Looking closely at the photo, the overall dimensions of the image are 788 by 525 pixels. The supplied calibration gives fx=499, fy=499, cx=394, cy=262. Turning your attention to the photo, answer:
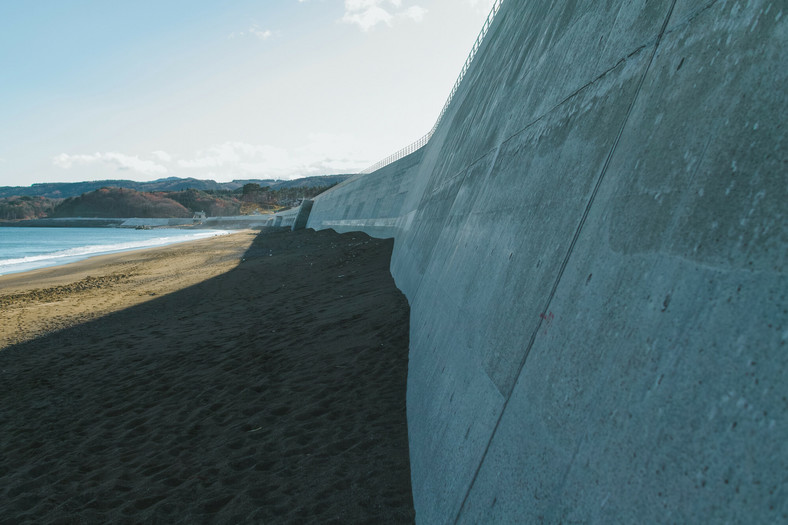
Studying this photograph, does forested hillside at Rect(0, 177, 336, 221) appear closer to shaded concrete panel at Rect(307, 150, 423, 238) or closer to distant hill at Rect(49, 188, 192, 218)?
distant hill at Rect(49, 188, 192, 218)

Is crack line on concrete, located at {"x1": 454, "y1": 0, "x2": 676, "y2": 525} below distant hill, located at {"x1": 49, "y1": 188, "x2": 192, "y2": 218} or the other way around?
the other way around

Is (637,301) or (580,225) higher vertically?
(580,225)

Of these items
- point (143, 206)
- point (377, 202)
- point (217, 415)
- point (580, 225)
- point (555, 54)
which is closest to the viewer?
point (580, 225)

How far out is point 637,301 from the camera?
160 cm

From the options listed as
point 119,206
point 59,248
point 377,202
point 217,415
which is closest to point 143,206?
point 119,206

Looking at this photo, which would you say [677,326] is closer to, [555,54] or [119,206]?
[555,54]

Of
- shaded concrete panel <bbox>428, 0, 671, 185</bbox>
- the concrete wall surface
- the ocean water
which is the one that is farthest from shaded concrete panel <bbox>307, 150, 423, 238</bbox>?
the ocean water

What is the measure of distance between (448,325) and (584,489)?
2.49 m

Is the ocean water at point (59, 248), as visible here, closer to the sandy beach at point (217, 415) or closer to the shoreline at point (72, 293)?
the shoreline at point (72, 293)

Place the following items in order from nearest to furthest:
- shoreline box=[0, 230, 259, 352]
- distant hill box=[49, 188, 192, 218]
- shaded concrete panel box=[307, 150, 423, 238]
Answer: shoreline box=[0, 230, 259, 352] < shaded concrete panel box=[307, 150, 423, 238] < distant hill box=[49, 188, 192, 218]

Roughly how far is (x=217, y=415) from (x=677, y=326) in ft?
17.4

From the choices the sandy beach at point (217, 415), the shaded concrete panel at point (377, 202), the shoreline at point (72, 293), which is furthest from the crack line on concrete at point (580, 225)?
the shaded concrete panel at point (377, 202)

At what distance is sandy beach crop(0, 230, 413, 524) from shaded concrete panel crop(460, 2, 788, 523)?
191cm

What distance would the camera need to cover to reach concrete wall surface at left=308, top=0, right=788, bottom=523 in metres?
1.17
